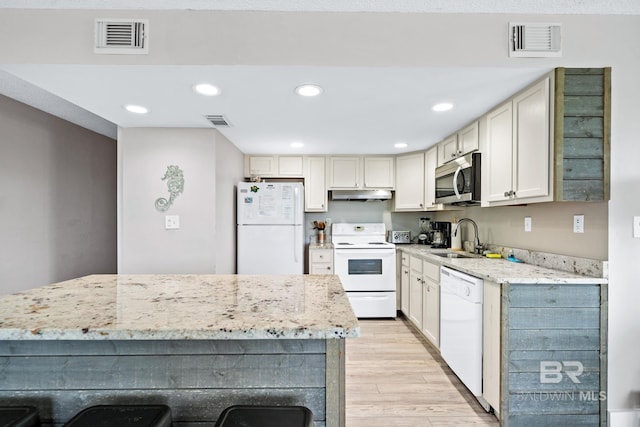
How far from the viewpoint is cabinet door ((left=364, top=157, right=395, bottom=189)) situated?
13.1 ft

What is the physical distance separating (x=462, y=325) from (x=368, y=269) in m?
1.56

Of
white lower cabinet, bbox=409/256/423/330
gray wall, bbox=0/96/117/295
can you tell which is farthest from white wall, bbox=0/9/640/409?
gray wall, bbox=0/96/117/295

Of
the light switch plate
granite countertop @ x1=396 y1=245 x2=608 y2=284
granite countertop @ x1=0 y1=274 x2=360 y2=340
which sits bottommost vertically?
granite countertop @ x1=396 y1=245 x2=608 y2=284

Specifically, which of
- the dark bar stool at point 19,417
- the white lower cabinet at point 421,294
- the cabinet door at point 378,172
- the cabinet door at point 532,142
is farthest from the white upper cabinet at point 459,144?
the dark bar stool at point 19,417

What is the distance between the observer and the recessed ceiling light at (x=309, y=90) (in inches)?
75.5

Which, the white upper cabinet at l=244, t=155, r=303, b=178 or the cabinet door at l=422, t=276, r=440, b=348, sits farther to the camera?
the white upper cabinet at l=244, t=155, r=303, b=178

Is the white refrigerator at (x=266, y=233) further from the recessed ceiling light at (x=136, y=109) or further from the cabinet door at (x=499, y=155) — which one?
the cabinet door at (x=499, y=155)

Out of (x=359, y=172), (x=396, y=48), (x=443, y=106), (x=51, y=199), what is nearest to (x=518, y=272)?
(x=443, y=106)

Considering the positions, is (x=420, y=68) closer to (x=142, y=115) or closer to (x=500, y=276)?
(x=500, y=276)

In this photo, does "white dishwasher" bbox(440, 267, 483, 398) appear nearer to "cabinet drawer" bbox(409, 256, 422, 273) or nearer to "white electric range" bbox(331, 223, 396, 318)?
"cabinet drawer" bbox(409, 256, 422, 273)

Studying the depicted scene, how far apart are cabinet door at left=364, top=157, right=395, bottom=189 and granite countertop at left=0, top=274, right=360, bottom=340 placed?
264 cm

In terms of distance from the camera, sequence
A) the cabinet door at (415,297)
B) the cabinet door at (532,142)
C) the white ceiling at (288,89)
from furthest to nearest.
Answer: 1. the cabinet door at (415,297)
2. the cabinet door at (532,142)
3. the white ceiling at (288,89)

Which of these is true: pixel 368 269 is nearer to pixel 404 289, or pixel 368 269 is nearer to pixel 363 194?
pixel 404 289

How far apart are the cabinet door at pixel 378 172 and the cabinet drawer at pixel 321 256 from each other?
1.06 m
